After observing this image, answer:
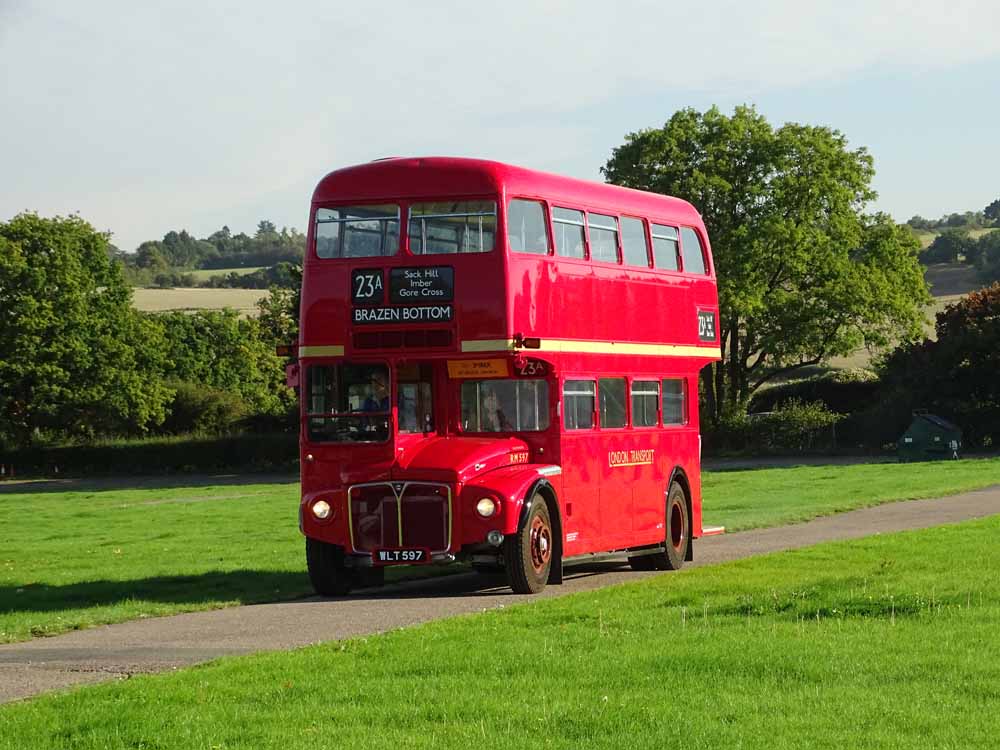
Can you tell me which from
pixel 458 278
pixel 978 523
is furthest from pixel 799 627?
pixel 978 523

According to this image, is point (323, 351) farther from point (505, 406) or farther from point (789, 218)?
point (789, 218)

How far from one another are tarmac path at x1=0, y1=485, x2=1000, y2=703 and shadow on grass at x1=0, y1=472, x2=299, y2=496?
1658 inches

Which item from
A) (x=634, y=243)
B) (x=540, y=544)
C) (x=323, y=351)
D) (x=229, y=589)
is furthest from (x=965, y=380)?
(x=323, y=351)

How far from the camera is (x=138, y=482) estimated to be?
71.2 m

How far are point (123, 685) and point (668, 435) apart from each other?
13.5 m

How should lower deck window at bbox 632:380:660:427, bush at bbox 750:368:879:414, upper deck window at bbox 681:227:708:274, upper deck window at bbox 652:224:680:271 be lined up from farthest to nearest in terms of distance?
1. bush at bbox 750:368:879:414
2. upper deck window at bbox 681:227:708:274
3. upper deck window at bbox 652:224:680:271
4. lower deck window at bbox 632:380:660:427

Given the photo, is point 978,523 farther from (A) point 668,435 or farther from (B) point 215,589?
(B) point 215,589

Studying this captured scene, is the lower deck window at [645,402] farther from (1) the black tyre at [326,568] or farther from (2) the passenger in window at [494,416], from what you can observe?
(1) the black tyre at [326,568]

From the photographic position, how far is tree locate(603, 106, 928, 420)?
6844 centimetres

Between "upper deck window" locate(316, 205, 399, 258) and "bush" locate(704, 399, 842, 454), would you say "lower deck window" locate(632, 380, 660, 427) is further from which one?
"bush" locate(704, 399, 842, 454)

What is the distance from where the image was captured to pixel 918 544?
23.3 metres

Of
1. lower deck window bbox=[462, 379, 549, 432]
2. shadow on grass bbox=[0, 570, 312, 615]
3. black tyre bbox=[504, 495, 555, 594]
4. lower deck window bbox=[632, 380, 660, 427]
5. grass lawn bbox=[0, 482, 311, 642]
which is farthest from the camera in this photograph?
lower deck window bbox=[632, 380, 660, 427]

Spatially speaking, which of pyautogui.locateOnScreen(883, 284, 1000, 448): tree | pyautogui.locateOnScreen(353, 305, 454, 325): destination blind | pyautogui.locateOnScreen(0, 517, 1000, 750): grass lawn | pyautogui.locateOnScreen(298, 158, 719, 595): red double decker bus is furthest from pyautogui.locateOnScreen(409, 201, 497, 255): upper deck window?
pyautogui.locateOnScreen(883, 284, 1000, 448): tree

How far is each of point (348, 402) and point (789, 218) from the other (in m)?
50.0
